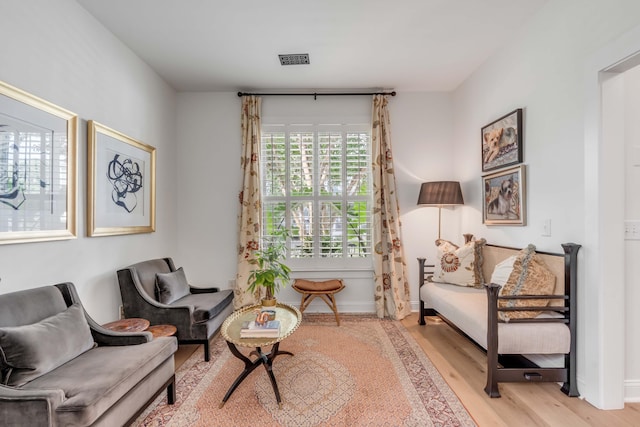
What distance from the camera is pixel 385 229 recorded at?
4.05 meters

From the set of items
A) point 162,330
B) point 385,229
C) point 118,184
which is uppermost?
point 118,184

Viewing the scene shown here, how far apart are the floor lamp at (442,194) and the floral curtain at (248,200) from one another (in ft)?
7.03

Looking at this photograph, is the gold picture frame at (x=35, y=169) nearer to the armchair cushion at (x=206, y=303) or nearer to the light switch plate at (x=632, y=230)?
the armchair cushion at (x=206, y=303)

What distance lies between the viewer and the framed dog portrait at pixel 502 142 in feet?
9.37

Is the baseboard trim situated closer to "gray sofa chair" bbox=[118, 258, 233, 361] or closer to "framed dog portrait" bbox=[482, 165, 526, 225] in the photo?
"framed dog portrait" bbox=[482, 165, 526, 225]

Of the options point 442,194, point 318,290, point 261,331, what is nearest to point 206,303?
point 261,331

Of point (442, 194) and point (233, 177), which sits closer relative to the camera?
point (442, 194)

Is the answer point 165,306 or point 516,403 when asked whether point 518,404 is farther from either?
point 165,306

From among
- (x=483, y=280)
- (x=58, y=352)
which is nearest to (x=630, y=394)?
(x=483, y=280)

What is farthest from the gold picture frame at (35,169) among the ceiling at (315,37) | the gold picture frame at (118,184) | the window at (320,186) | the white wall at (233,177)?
the window at (320,186)

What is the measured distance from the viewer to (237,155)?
13.7 ft

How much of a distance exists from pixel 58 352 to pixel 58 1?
7.90 feet

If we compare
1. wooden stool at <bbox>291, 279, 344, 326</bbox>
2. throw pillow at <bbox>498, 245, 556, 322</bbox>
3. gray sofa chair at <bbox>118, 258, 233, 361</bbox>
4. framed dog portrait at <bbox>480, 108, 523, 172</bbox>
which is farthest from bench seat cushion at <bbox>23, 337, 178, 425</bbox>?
framed dog portrait at <bbox>480, 108, 523, 172</bbox>

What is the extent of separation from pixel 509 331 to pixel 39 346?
290 cm
